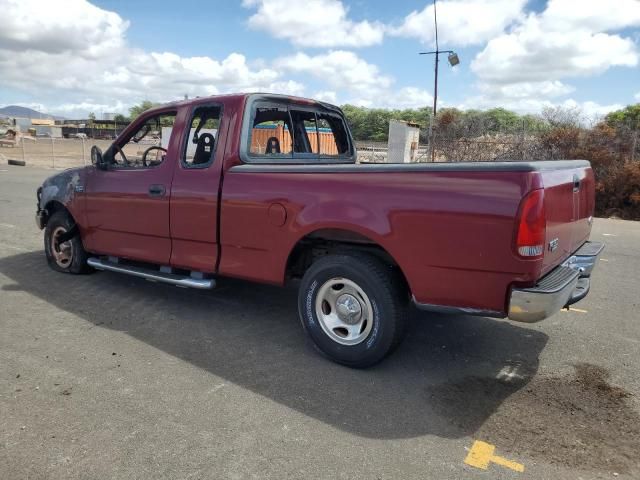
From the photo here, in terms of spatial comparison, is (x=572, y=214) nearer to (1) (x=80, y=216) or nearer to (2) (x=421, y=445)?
(2) (x=421, y=445)

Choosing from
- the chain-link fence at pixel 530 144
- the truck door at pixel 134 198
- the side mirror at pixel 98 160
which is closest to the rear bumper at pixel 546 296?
the truck door at pixel 134 198

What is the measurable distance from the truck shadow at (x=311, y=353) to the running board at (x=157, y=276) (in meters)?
0.30

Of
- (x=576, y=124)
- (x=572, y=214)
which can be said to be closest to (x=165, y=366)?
(x=572, y=214)

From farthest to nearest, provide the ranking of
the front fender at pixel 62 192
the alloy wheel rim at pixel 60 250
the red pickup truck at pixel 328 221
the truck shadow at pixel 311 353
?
1. the alloy wheel rim at pixel 60 250
2. the front fender at pixel 62 192
3. the truck shadow at pixel 311 353
4. the red pickup truck at pixel 328 221

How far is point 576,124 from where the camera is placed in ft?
56.3

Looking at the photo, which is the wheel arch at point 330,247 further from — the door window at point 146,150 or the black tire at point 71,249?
the black tire at point 71,249

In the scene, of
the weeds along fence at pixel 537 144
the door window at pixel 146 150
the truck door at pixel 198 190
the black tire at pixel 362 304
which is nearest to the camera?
the black tire at pixel 362 304

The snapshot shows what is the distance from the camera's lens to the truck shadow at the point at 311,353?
3.16m

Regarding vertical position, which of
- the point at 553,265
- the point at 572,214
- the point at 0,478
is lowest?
the point at 0,478

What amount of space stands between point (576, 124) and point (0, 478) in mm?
18580

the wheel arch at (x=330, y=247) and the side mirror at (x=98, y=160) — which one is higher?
the side mirror at (x=98, y=160)

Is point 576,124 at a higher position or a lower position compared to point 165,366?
higher

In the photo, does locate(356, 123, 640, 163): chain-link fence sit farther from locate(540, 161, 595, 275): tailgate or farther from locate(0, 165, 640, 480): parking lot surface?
locate(0, 165, 640, 480): parking lot surface

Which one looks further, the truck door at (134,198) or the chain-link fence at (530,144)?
the chain-link fence at (530,144)
